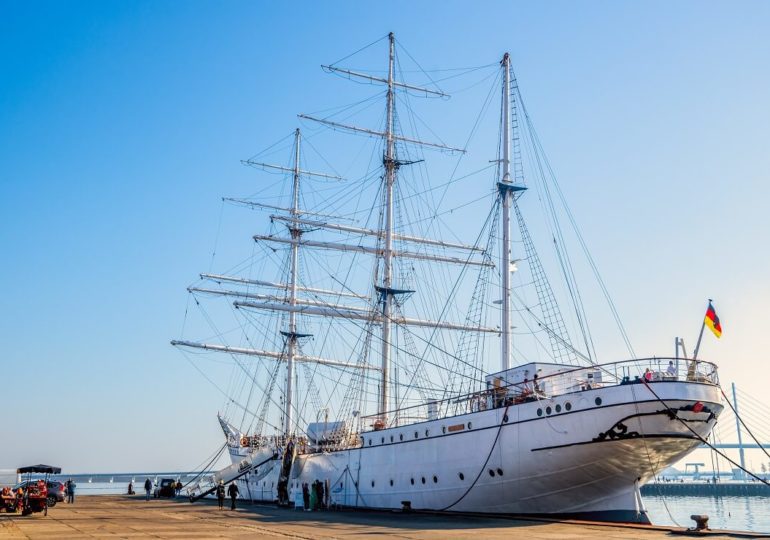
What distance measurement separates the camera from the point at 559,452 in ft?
75.7

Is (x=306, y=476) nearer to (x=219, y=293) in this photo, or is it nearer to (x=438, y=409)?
(x=438, y=409)

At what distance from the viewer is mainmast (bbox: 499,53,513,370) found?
95.7 feet

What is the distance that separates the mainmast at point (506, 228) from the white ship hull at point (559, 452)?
3.87 meters

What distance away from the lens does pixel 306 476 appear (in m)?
40.0

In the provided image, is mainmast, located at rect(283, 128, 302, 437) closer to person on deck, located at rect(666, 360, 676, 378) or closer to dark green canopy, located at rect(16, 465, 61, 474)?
dark green canopy, located at rect(16, 465, 61, 474)

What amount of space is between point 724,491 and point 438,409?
88141 mm

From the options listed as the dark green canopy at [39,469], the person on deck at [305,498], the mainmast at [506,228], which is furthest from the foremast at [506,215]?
the dark green canopy at [39,469]

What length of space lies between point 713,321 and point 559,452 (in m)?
6.52

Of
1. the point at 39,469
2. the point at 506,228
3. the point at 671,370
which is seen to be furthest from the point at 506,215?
the point at 39,469

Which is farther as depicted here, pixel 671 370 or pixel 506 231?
pixel 506 231

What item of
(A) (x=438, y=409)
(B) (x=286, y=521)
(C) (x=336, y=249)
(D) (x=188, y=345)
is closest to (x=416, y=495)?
(A) (x=438, y=409)

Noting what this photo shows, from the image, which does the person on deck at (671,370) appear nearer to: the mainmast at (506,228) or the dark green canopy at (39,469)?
the mainmast at (506,228)

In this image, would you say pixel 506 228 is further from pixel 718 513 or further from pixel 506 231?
pixel 718 513

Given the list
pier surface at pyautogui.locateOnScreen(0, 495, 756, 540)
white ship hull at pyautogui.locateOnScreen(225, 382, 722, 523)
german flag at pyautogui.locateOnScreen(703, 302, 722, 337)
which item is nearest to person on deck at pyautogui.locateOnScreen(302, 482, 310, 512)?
white ship hull at pyautogui.locateOnScreen(225, 382, 722, 523)
